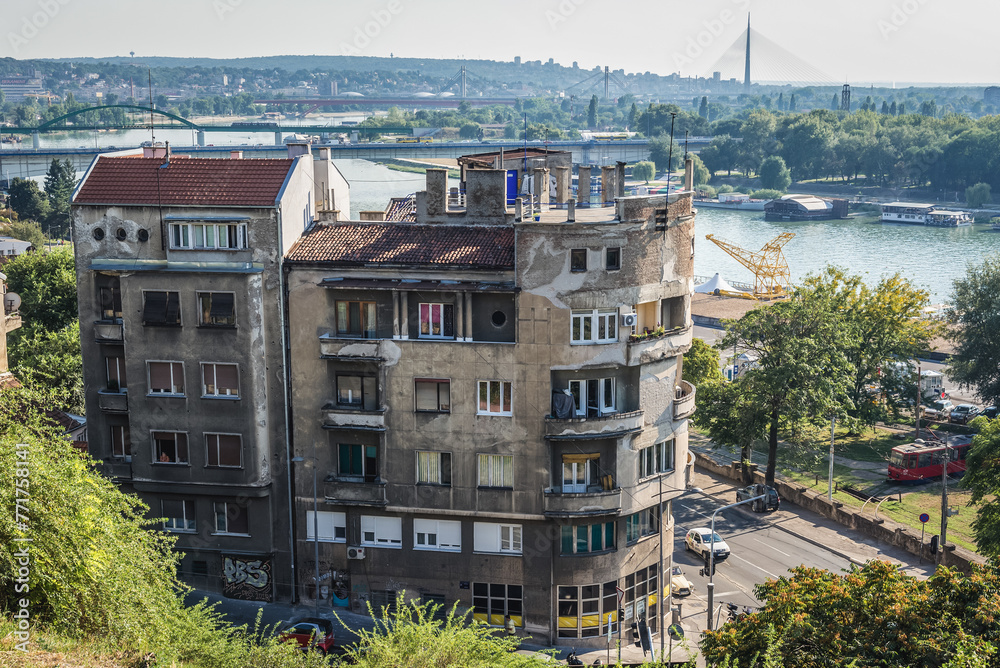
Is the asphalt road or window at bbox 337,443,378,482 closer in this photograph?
window at bbox 337,443,378,482

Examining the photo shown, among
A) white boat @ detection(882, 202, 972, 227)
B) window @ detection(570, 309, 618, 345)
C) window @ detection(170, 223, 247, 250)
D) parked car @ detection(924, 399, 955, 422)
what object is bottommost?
parked car @ detection(924, 399, 955, 422)

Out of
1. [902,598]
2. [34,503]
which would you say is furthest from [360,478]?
[902,598]

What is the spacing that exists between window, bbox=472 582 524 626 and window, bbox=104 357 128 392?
16.0 metres

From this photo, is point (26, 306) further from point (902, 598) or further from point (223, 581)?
point (902, 598)

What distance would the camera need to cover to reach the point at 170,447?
42.0m

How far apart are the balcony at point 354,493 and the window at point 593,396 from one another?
7.87 meters

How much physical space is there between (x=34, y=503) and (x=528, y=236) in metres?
19.0

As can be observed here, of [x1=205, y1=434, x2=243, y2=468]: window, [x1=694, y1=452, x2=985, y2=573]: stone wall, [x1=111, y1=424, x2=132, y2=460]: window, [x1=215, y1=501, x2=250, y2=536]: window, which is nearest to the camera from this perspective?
[x1=205, y1=434, x2=243, y2=468]: window

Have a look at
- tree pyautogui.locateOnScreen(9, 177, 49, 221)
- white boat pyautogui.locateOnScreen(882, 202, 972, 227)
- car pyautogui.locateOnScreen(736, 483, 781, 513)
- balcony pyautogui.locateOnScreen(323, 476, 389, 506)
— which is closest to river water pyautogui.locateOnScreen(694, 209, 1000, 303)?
white boat pyautogui.locateOnScreen(882, 202, 972, 227)

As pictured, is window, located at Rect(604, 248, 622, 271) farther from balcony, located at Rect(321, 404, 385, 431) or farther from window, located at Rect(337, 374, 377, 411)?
balcony, located at Rect(321, 404, 385, 431)

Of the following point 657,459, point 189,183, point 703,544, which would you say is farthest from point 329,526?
point 703,544

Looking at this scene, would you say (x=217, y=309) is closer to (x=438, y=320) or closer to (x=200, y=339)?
(x=200, y=339)

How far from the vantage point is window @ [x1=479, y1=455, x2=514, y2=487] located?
130 feet

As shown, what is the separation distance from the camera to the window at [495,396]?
39281 mm
